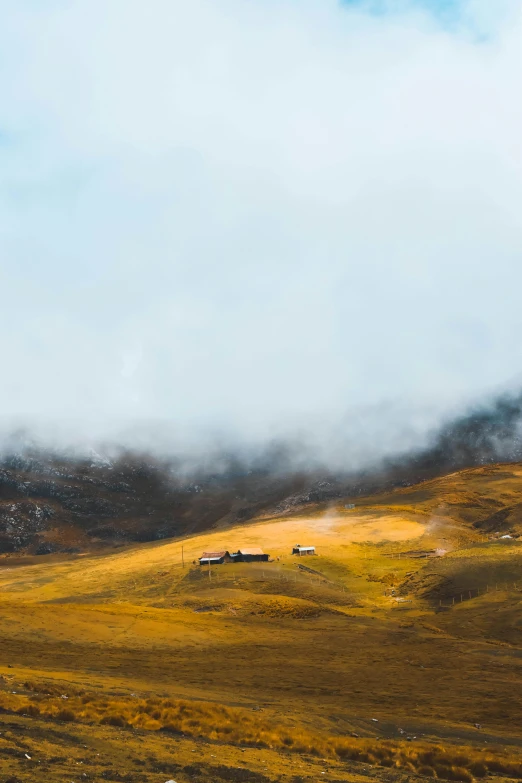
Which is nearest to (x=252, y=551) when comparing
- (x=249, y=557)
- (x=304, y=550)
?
(x=249, y=557)

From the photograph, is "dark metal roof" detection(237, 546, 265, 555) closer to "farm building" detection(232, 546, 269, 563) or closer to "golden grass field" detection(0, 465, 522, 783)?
"farm building" detection(232, 546, 269, 563)

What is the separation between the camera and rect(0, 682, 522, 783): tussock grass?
22.6m

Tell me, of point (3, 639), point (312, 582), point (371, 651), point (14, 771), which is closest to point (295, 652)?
point (371, 651)

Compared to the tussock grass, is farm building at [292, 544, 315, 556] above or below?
below

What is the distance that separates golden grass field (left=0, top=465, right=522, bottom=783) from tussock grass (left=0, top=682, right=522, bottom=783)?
4.0 inches

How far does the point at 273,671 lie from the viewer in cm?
4338

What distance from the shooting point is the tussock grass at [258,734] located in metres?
22.6

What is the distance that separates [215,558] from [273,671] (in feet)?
226

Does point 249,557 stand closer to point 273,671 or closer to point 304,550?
point 304,550

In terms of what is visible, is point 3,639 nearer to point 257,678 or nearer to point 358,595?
point 257,678

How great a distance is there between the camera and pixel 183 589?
94250 millimetres

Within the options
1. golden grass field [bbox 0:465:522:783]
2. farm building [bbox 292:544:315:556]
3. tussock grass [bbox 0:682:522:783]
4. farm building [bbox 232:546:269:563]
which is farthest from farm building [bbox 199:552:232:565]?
tussock grass [bbox 0:682:522:783]

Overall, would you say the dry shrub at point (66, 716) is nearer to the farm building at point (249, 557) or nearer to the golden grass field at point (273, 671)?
the golden grass field at point (273, 671)

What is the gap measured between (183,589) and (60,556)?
101 meters
